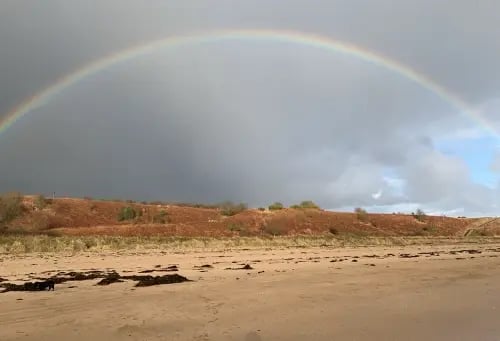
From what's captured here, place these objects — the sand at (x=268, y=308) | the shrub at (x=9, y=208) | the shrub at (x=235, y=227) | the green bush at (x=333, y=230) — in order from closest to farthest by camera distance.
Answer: the sand at (x=268, y=308), the shrub at (x=235, y=227), the shrub at (x=9, y=208), the green bush at (x=333, y=230)

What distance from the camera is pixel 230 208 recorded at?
96.9m

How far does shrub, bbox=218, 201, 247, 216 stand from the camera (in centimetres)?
9081

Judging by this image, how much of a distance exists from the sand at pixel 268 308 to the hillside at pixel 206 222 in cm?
3933

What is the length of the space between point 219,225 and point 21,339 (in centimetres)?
5798

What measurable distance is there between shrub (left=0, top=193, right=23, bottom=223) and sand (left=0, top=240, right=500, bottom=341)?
161 ft

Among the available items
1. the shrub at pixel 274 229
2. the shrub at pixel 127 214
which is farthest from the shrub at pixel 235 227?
the shrub at pixel 127 214

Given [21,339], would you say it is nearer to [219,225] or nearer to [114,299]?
[114,299]

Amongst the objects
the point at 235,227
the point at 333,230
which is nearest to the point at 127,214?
the point at 235,227

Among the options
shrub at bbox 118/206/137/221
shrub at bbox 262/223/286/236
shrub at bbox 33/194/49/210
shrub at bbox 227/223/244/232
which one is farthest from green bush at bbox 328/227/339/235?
shrub at bbox 33/194/49/210

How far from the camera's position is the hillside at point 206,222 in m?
64.1

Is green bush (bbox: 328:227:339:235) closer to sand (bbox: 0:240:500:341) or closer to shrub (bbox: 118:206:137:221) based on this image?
shrub (bbox: 118:206:137:221)

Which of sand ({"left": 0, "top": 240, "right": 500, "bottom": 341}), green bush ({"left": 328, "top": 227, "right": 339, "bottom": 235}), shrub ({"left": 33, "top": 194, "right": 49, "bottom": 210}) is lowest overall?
sand ({"left": 0, "top": 240, "right": 500, "bottom": 341})

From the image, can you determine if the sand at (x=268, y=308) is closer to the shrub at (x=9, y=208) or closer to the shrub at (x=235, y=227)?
the shrub at (x=235, y=227)

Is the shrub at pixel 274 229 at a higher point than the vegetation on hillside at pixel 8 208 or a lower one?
lower
